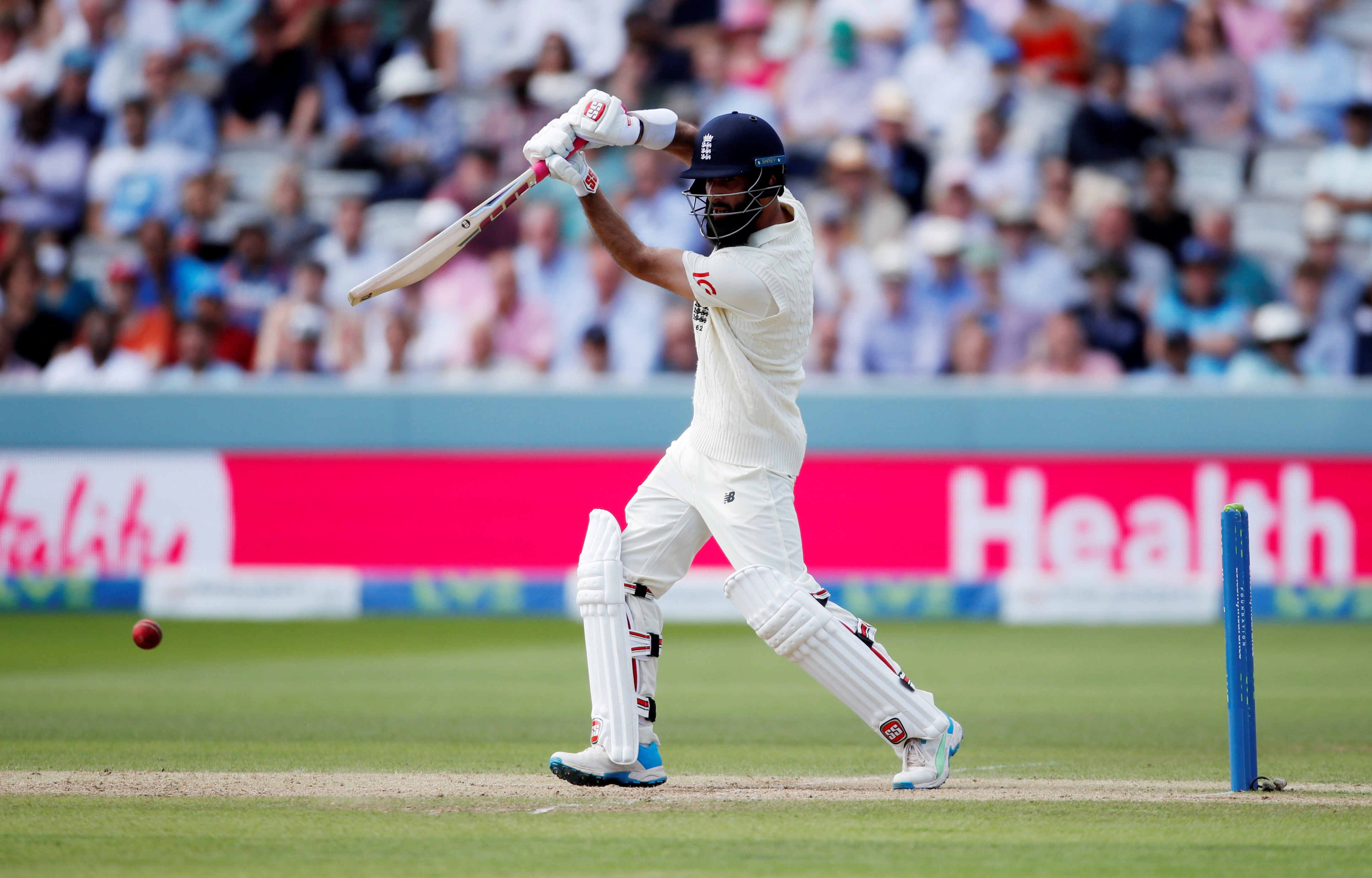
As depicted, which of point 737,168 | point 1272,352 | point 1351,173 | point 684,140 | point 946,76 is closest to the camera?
point 737,168

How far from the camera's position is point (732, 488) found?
493 cm

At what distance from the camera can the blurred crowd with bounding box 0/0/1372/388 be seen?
1176 cm

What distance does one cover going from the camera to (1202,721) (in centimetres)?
682

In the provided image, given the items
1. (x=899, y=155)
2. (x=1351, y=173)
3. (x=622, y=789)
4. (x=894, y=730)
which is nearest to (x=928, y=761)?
(x=894, y=730)

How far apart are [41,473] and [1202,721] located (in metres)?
7.95

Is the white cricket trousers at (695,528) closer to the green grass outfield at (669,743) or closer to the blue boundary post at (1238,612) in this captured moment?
the green grass outfield at (669,743)

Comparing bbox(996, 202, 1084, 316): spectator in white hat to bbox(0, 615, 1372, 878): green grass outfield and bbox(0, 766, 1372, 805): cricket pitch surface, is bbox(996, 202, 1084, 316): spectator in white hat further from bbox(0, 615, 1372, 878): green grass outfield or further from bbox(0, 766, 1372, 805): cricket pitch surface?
bbox(0, 766, 1372, 805): cricket pitch surface

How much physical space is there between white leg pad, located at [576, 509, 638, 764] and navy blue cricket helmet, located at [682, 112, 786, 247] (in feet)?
3.09

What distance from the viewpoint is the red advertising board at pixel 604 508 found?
10820 millimetres

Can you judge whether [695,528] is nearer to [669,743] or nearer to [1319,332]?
[669,743]

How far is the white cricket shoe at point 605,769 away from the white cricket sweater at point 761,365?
92cm

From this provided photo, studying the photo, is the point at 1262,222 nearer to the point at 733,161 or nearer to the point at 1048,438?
the point at 1048,438

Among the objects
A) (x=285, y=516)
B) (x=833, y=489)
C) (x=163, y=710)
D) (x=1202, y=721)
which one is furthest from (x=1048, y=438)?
(x=163, y=710)

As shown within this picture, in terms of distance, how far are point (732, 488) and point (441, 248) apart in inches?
46.2
